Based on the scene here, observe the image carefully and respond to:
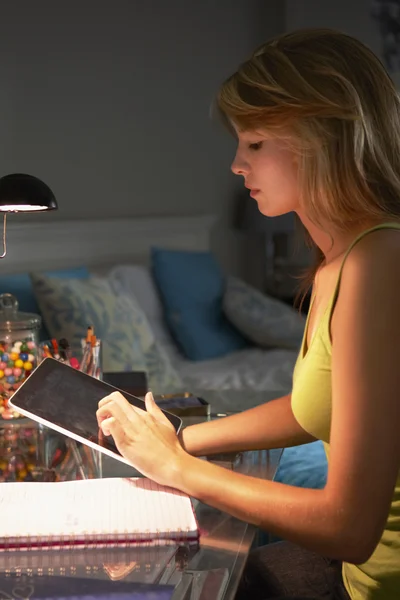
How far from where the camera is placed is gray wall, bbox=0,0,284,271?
3.14m

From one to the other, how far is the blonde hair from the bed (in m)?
1.44

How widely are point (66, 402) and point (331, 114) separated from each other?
1.91 ft

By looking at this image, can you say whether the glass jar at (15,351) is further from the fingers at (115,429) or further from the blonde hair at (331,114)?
the blonde hair at (331,114)

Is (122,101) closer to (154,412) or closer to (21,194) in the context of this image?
(21,194)

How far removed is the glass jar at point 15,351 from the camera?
5.24 ft

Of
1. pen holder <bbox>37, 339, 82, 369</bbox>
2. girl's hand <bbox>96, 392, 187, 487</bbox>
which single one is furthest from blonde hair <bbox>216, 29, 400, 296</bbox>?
pen holder <bbox>37, 339, 82, 369</bbox>

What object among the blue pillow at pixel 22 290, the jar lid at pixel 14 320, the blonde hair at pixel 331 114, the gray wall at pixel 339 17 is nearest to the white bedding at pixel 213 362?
the blue pillow at pixel 22 290

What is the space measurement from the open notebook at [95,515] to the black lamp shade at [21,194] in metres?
0.56

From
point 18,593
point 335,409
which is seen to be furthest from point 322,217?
point 18,593

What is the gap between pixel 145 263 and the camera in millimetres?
3773

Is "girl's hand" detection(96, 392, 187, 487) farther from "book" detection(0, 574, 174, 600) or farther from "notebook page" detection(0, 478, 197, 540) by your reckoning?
"book" detection(0, 574, 174, 600)

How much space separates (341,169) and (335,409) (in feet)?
1.03

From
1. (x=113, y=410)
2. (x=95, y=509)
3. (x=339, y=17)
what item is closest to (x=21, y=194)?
(x=113, y=410)

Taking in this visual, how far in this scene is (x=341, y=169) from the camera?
1109mm
